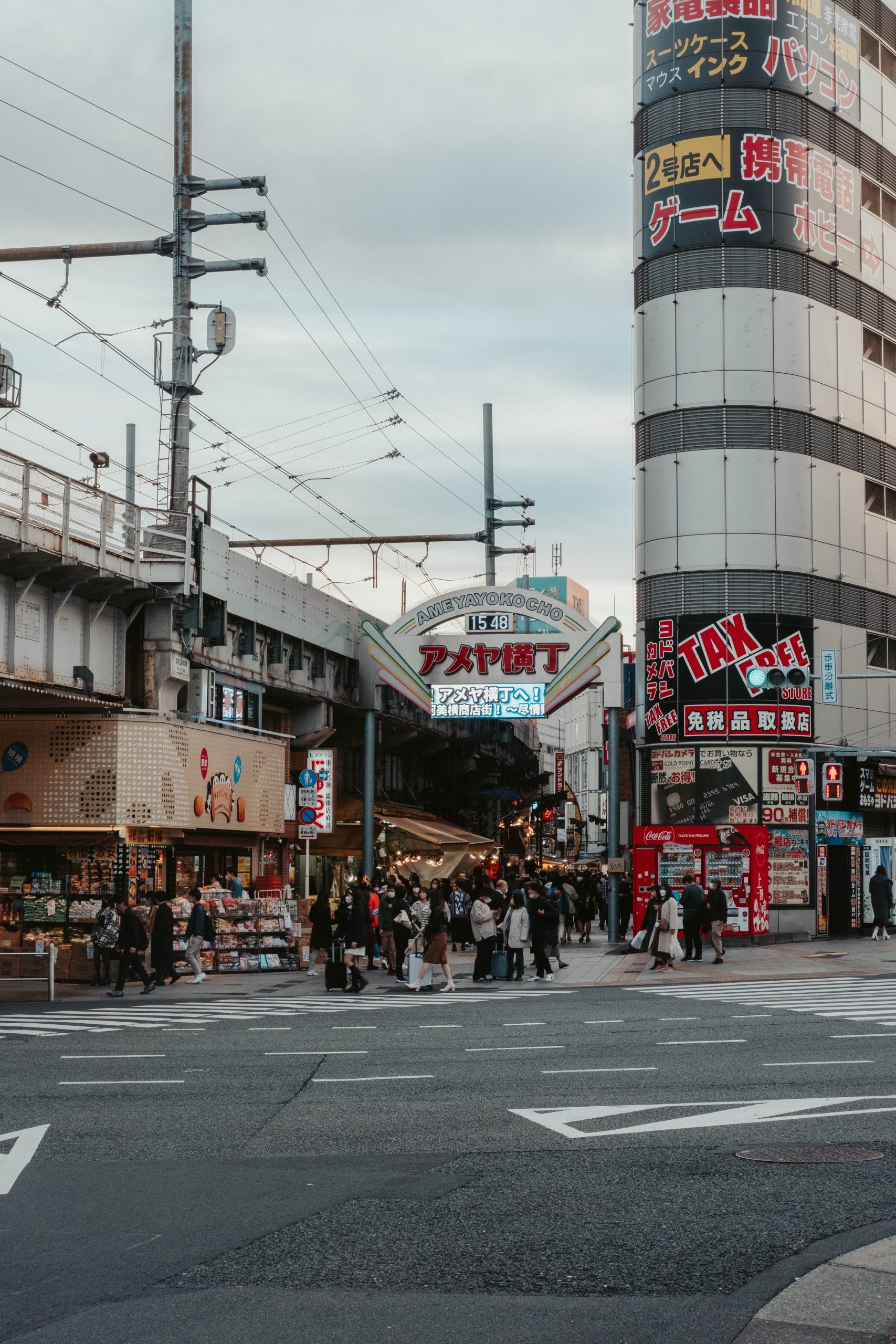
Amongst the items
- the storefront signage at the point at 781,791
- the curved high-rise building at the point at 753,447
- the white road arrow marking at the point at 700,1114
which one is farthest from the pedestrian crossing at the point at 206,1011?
the curved high-rise building at the point at 753,447

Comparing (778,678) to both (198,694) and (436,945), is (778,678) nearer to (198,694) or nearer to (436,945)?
(436,945)

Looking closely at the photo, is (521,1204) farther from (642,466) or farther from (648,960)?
(642,466)

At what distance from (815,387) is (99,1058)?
3196 cm

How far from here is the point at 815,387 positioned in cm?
4166

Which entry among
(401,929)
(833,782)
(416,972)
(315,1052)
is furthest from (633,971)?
(315,1052)

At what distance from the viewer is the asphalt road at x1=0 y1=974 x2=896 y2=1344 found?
679 centimetres

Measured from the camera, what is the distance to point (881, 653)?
44125 mm

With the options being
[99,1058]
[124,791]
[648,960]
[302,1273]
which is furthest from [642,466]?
[302,1273]

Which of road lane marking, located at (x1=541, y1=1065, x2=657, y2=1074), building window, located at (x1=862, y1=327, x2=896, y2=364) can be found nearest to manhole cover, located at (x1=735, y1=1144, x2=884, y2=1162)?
road lane marking, located at (x1=541, y1=1065, x2=657, y2=1074)

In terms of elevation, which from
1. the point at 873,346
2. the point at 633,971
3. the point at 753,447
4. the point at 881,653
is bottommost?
the point at 633,971

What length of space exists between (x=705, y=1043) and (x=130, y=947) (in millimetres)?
11501

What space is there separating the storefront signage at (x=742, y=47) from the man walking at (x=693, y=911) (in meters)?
23.9

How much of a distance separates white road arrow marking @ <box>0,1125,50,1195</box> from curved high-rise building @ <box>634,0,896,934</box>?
1162 inches

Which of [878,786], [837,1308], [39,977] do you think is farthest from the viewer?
[878,786]
